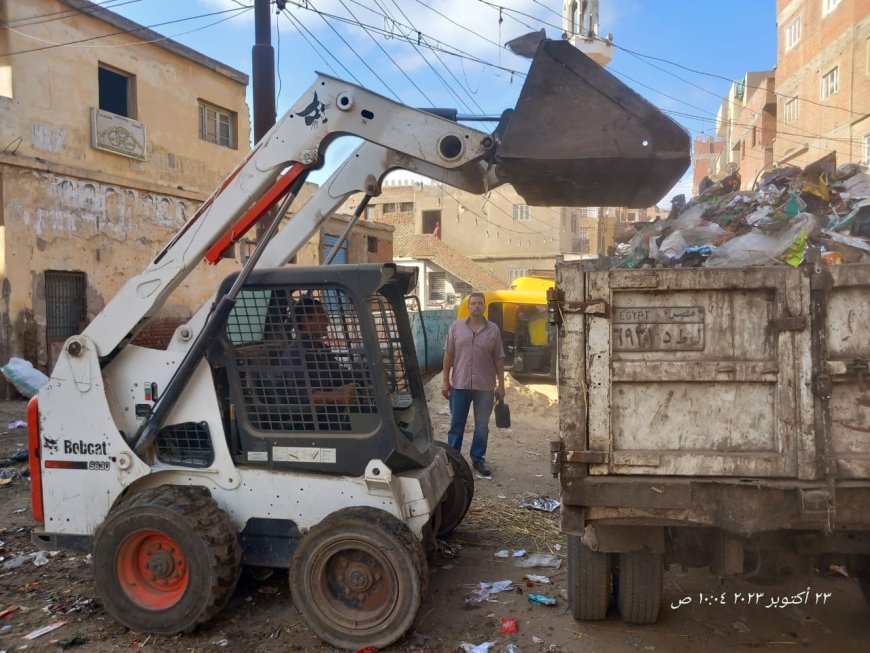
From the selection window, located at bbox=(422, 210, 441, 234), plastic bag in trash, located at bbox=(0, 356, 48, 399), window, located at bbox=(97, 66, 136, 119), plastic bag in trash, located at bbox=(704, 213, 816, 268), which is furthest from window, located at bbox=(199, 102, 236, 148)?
window, located at bbox=(422, 210, 441, 234)

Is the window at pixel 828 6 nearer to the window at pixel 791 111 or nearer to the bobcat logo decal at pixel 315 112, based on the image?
the window at pixel 791 111

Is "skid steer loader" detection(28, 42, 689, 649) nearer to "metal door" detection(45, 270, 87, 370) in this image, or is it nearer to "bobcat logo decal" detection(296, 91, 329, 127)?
"bobcat logo decal" detection(296, 91, 329, 127)

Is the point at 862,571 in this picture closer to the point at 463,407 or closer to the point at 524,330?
the point at 463,407

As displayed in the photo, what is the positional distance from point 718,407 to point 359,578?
1.96 m

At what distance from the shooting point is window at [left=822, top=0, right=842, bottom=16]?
23.2 meters

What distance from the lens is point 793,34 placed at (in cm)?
2709

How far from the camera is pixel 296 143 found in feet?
12.0

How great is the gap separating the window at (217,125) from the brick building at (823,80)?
62.4 ft

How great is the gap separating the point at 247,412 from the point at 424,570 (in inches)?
50.9

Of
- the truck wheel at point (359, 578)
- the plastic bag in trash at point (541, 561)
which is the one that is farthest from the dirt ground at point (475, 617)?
the truck wheel at point (359, 578)

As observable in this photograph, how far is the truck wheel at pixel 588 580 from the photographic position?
11.4 ft

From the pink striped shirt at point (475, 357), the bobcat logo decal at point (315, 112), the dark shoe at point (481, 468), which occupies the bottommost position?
the dark shoe at point (481, 468)

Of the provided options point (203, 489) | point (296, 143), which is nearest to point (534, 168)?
point (296, 143)

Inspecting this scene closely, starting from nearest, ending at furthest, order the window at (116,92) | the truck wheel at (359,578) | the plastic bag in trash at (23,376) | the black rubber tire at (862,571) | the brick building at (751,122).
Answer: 1. the truck wheel at (359,578)
2. the black rubber tire at (862,571)
3. the plastic bag in trash at (23,376)
4. the window at (116,92)
5. the brick building at (751,122)
